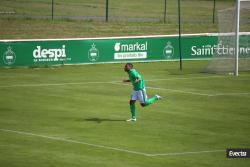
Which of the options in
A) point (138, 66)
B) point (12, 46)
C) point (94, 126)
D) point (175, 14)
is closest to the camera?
point (94, 126)

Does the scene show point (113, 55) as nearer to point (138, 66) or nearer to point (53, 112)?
point (138, 66)

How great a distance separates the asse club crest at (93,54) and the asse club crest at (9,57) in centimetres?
493

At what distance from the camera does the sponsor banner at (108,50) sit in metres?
49.5

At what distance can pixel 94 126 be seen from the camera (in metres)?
31.3

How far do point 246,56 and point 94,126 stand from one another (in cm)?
2185

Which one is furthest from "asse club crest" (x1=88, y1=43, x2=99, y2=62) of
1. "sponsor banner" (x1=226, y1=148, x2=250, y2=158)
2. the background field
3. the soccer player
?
"sponsor banner" (x1=226, y1=148, x2=250, y2=158)

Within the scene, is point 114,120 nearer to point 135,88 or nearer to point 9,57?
point 135,88

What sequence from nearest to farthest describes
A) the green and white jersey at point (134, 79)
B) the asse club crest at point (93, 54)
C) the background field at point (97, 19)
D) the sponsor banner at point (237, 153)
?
the sponsor banner at point (237, 153)
the green and white jersey at point (134, 79)
the asse club crest at point (93, 54)
the background field at point (97, 19)

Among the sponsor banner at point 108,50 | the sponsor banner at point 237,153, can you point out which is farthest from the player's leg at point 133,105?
the sponsor banner at point 108,50

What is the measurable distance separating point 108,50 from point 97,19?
50.2 feet

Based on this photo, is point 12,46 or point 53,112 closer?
point 53,112

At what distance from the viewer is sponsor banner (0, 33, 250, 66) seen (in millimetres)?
49531

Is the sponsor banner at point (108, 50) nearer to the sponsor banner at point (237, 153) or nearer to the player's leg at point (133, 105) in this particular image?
the player's leg at point (133, 105)

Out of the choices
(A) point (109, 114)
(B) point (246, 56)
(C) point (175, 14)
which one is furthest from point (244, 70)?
(C) point (175, 14)
